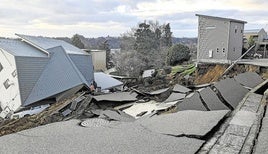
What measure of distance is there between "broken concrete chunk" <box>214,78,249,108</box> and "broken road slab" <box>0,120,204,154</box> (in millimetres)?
4149

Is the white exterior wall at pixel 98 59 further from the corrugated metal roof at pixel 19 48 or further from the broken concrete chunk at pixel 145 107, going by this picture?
the broken concrete chunk at pixel 145 107

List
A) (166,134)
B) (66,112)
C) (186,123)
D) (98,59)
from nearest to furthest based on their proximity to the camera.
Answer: (166,134) < (186,123) < (66,112) < (98,59)

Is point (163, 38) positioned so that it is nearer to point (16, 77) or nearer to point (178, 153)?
point (16, 77)

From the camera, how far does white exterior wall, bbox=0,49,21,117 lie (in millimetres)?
17609

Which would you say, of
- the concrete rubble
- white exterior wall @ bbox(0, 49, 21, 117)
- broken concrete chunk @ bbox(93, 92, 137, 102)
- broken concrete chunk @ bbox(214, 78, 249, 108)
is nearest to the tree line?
white exterior wall @ bbox(0, 49, 21, 117)

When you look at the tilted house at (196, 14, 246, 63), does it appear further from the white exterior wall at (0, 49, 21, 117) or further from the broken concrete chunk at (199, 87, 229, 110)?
the white exterior wall at (0, 49, 21, 117)

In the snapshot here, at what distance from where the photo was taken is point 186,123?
5.95 m

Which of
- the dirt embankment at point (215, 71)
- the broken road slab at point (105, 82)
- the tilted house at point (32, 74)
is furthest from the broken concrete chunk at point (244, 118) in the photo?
the broken road slab at point (105, 82)

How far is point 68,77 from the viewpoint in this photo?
67.3 feet

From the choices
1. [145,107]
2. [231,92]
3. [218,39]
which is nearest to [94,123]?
[145,107]

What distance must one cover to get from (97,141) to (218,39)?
784 inches

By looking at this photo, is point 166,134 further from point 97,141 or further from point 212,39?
point 212,39

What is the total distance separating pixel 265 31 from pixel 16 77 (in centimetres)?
3965

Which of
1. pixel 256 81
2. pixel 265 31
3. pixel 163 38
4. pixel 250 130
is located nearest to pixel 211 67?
pixel 256 81
